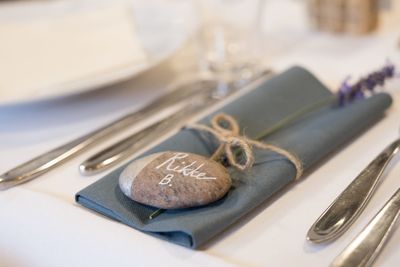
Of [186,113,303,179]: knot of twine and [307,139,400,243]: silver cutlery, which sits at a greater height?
[186,113,303,179]: knot of twine

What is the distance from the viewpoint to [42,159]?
58 cm

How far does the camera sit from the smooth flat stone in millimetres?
446

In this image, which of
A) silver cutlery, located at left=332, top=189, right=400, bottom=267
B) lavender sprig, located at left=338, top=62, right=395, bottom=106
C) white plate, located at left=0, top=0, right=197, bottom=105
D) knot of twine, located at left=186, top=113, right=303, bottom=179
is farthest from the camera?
white plate, located at left=0, top=0, right=197, bottom=105

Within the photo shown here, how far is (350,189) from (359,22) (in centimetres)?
47

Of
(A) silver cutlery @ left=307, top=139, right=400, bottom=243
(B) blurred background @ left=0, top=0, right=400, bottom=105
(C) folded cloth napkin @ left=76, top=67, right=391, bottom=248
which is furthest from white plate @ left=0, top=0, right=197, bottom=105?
(A) silver cutlery @ left=307, top=139, right=400, bottom=243

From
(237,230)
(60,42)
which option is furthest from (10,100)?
(237,230)

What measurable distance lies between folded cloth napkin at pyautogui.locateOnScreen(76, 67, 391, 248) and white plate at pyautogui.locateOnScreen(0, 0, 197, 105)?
18 cm

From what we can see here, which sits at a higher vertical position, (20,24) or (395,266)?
(20,24)

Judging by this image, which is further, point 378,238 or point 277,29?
point 277,29

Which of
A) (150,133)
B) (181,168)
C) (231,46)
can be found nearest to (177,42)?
(231,46)

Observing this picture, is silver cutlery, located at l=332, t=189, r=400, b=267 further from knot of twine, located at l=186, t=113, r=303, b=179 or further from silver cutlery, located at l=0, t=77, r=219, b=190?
silver cutlery, located at l=0, t=77, r=219, b=190

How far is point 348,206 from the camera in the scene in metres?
0.45

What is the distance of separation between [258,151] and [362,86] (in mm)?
181

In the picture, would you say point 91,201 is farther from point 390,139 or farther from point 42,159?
point 390,139
